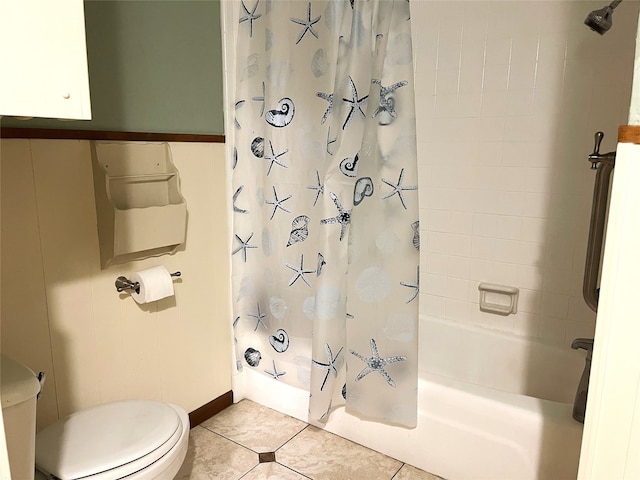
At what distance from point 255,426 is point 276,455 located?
237 mm

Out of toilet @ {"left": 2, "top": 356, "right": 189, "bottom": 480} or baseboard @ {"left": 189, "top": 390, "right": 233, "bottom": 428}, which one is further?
baseboard @ {"left": 189, "top": 390, "right": 233, "bottom": 428}

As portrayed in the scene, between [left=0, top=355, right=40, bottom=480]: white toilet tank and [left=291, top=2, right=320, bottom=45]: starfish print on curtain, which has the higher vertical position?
[left=291, top=2, right=320, bottom=45]: starfish print on curtain

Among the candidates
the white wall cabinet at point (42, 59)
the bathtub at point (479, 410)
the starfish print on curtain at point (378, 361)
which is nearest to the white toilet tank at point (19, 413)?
the white wall cabinet at point (42, 59)

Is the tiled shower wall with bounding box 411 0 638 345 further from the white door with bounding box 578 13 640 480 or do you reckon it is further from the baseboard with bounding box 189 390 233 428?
the white door with bounding box 578 13 640 480

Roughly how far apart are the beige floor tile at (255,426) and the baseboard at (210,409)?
0.06 ft

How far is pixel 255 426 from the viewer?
85.5 inches

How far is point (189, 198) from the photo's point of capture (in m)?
2.00

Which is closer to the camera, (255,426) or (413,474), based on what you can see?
(413,474)

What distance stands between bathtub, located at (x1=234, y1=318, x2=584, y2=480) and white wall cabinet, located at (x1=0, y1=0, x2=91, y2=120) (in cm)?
147

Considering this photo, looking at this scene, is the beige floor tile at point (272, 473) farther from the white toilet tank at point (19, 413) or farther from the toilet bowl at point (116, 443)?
the white toilet tank at point (19, 413)

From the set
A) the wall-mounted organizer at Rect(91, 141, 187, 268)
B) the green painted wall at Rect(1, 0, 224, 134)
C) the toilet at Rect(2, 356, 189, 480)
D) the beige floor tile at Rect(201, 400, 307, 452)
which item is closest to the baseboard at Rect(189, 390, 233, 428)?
the beige floor tile at Rect(201, 400, 307, 452)

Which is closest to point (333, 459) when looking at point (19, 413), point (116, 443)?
point (116, 443)

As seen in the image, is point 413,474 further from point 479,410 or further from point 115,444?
point 115,444

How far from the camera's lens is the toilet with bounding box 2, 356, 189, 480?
1279mm
